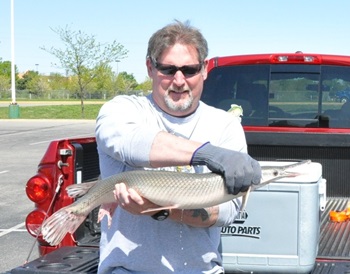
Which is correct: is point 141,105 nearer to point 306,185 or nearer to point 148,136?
point 148,136

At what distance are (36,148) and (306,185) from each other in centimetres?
1769

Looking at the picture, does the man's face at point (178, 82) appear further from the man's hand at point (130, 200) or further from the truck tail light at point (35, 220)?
the truck tail light at point (35, 220)

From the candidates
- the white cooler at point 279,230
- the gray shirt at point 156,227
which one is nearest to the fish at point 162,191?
the gray shirt at point 156,227

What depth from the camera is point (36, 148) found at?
2102 centimetres

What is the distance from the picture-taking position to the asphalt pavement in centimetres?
812

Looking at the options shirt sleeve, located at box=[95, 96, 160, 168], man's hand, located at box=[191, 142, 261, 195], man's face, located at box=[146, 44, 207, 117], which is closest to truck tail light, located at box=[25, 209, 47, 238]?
shirt sleeve, located at box=[95, 96, 160, 168]

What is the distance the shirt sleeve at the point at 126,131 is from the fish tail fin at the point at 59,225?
0.86 feet

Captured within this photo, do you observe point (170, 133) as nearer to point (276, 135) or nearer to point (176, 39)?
point (176, 39)

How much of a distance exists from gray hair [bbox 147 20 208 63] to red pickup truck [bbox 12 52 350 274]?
1.62 metres

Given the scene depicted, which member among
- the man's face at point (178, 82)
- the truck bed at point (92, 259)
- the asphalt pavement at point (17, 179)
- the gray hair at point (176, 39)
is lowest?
the asphalt pavement at point (17, 179)

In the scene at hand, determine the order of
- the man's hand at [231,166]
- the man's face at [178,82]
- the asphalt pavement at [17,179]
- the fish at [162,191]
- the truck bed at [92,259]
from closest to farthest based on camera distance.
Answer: the man's hand at [231,166] < the fish at [162,191] < the man's face at [178,82] < the truck bed at [92,259] < the asphalt pavement at [17,179]

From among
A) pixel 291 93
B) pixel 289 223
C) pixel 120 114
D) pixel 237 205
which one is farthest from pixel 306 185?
pixel 291 93

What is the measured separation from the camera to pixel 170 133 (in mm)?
2662

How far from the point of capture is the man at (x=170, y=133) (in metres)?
2.71
